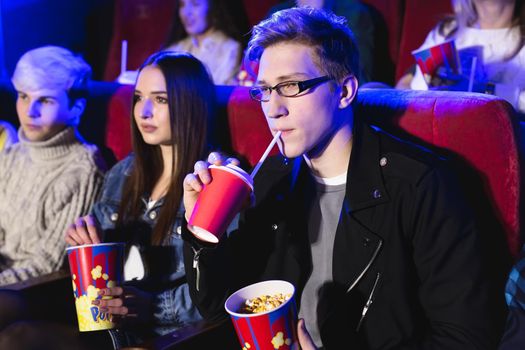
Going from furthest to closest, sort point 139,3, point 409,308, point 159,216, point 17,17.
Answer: point 139,3 → point 17,17 → point 159,216 → point 409,308

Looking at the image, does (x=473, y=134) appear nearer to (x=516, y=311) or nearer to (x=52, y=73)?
(x=516, y=311)

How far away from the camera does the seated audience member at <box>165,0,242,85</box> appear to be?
295 cm

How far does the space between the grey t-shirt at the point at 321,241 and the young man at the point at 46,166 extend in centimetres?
89

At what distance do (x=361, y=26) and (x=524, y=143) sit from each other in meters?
1.50

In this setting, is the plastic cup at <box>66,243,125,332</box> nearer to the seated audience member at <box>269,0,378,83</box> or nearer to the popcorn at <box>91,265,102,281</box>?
the popcorn at <box>91,265,102,281</box>

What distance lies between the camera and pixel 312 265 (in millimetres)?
1390

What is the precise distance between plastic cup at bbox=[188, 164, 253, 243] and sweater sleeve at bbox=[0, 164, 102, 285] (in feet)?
3.12

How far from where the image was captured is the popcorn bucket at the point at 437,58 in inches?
71.6

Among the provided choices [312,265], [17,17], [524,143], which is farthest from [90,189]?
[17,17]

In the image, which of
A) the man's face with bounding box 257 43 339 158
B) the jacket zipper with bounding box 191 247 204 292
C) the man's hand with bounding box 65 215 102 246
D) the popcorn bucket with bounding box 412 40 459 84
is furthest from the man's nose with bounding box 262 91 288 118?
the popcorn bucket with bounding box 412 40 459 84

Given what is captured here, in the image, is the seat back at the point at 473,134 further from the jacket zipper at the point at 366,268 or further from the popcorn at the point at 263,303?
the popcorn at the point at 263,303

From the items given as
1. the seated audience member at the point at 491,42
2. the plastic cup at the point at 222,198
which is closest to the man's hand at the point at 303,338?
the plastic cup at the point at 222,198

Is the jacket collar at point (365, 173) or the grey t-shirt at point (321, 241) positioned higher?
the jacket collar at point (365, 173)

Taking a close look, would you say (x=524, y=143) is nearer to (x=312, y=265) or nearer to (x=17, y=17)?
(x=312, y=265)
